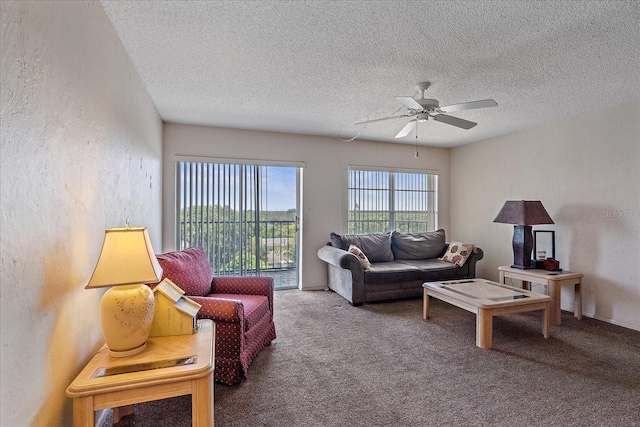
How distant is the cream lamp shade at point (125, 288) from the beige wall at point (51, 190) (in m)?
0.15

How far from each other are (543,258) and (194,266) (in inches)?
154

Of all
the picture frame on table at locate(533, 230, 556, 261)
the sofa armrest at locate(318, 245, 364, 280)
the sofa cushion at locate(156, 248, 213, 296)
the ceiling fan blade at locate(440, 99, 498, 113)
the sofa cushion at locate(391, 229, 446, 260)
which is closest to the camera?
the sofa cushion at locate(156, 248, 213, 296)

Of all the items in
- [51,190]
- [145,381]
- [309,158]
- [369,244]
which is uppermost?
[309,158]

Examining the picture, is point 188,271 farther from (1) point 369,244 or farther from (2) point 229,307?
(1) point 369,244

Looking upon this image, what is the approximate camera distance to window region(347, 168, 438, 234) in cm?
530

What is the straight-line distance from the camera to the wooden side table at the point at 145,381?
1274 millimetres

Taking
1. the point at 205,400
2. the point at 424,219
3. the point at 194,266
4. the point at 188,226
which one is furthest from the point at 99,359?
the point at 424,219

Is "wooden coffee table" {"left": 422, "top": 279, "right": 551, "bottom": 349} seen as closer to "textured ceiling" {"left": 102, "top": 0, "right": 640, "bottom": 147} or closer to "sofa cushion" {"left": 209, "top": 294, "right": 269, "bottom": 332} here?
"sofa cushion" {"left": 209, "top": 294, "right": 269, "bottom": 332}

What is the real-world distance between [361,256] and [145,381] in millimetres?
3227

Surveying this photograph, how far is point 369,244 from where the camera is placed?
4.71 meters

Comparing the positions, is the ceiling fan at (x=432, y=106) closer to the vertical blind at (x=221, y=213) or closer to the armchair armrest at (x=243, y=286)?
the armchair armrest at (x=243, y=286)

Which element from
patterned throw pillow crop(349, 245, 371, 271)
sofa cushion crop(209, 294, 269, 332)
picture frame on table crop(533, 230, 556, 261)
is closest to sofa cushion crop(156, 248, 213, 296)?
sofa cushion crop(209, 294, 269, 332)

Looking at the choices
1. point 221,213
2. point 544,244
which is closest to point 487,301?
point 544,244

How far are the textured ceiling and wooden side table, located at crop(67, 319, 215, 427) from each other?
1.90m
